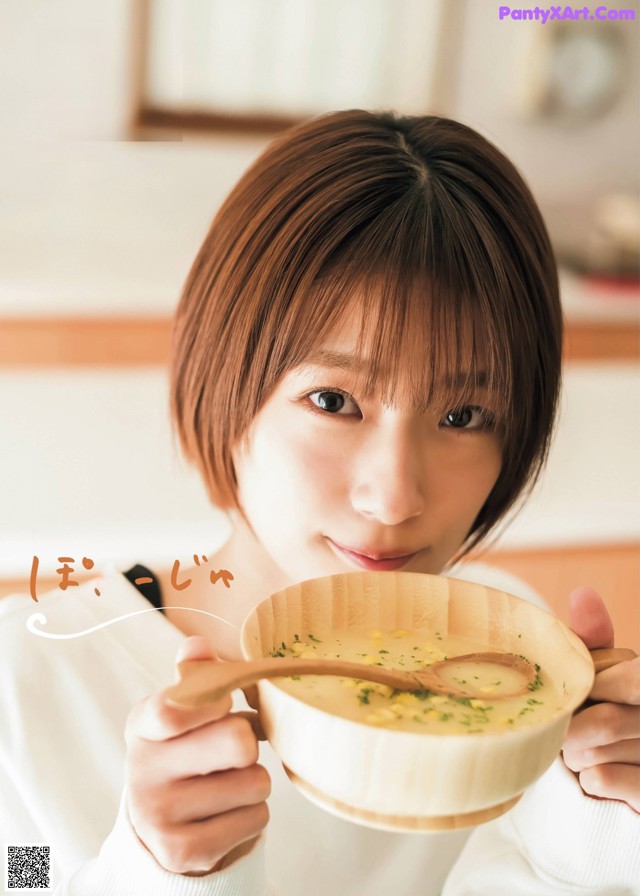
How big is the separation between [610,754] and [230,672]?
8.8 inches

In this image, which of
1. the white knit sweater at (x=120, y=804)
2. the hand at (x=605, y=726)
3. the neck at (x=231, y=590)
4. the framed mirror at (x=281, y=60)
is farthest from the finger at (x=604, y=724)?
the framed mirror at (x=281, y=60)

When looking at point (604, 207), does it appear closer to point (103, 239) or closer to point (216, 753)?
point (103, 239)

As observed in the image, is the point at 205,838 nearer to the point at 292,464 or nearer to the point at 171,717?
the point at 171,717

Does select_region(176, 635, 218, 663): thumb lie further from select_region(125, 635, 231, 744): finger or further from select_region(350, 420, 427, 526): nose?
select_region(350, 420, 427, 526): nose

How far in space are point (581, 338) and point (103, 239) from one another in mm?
753

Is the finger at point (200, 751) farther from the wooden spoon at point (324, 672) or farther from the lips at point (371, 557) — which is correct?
the lips at point (371, 557)

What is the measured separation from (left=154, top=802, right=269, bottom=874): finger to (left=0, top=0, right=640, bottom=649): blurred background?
0.27m

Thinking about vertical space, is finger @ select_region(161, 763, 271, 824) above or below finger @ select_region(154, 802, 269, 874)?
above

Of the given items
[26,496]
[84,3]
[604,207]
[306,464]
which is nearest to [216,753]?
[306,464]

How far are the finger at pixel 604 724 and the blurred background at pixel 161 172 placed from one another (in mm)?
285

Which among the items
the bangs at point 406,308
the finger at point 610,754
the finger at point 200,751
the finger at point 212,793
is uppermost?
the bangs at point 406,308

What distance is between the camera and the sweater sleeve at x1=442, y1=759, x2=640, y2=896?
501 mm

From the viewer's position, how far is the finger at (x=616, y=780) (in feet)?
1.50

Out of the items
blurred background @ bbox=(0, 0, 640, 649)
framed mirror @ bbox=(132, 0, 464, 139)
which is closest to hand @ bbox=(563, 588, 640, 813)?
blurred background @ bbox=(0, 0, 640, 649)
